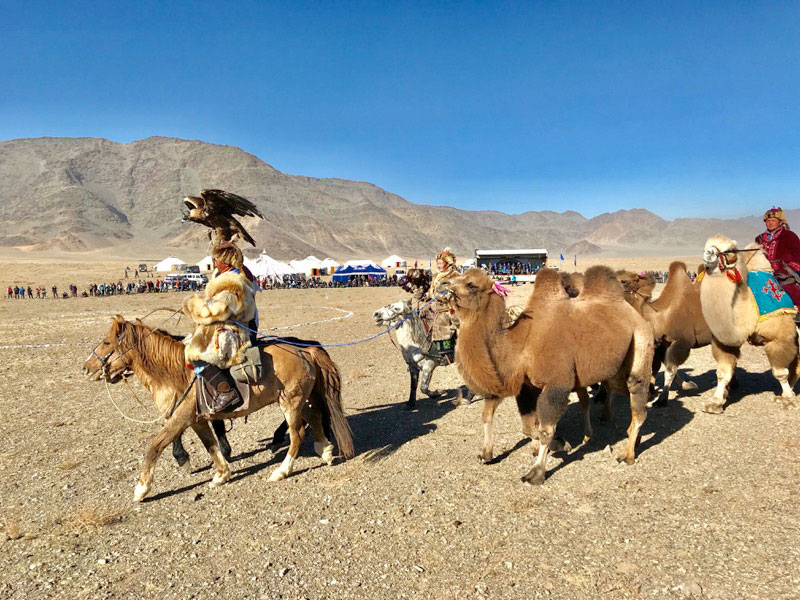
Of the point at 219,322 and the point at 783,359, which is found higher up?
the point at 219,322

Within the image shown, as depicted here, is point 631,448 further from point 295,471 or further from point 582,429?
point 295,471

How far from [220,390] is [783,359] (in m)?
8.66

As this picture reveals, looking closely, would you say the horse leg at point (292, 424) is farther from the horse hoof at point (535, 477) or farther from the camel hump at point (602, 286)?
the camel hump at point (602, 286)

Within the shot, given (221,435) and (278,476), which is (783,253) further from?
(221,435)

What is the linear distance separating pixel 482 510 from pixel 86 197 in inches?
8307

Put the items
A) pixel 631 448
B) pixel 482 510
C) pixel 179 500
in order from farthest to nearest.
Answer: pixel 631 448, pixel 179 500, pixel 482 510

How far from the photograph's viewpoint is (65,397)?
11297 mm

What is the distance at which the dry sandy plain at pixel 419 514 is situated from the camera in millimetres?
4512

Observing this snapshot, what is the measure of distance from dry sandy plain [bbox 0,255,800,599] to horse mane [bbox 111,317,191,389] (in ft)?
4.60

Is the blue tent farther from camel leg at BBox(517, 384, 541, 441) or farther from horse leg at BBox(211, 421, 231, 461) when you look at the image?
camel leg at BBox(517, 384, 541, 441)

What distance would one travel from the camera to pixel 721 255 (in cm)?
830

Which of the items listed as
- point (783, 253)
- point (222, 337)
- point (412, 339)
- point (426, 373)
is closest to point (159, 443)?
point (222, 337)

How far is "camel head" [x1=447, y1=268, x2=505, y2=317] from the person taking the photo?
6.41 m

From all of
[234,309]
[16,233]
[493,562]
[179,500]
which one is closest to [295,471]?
[179,500]
